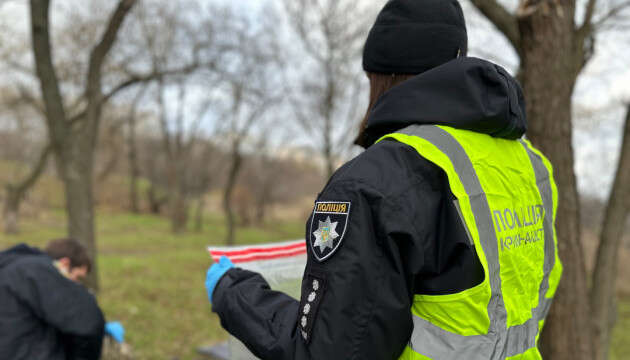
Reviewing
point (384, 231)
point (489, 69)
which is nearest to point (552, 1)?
point (489, 69)

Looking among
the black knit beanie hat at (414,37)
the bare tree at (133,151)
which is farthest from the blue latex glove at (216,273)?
the bare tree at (133,151)

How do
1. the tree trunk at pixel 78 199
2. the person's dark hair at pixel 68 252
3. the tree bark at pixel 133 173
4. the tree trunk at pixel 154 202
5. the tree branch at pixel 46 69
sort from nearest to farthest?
1. the person's dark hair at pixel 68 252
2. the tree branch at pixel 46 69
3. the tree trunk at pixel 78 199
4. the tree bark at pixel 133 173
5. the tree trunk at pixel 154 202

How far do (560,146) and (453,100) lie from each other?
2.02 metres

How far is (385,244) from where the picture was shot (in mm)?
1003

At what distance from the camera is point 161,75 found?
7.33 meters

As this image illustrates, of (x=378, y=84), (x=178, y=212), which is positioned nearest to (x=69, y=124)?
(x=378, y=84)

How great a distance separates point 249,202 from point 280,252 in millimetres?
22212

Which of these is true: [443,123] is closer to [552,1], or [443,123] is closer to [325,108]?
[552,1]

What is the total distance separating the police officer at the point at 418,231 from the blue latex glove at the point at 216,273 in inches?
2.4

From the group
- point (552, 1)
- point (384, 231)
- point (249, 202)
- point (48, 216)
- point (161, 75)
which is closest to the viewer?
point (384, 231)

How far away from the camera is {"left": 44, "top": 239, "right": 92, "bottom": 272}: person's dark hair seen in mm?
2775

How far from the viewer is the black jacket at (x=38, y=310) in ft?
7.85

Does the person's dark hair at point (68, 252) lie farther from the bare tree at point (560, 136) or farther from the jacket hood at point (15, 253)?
the bare tree at point (560, 136)

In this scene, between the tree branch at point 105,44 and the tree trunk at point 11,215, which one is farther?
the tree trunk at point 11,215
